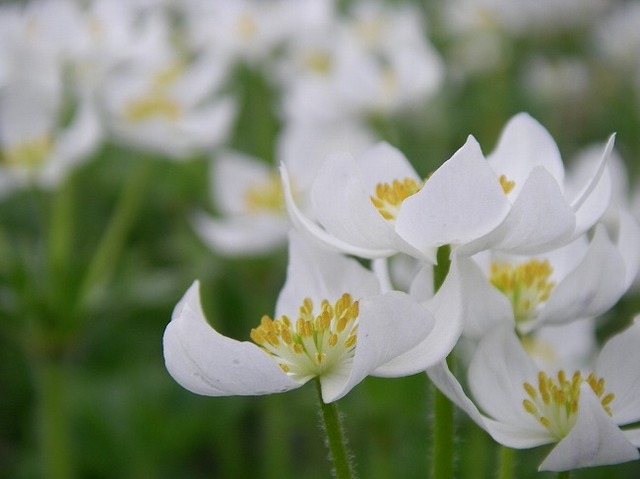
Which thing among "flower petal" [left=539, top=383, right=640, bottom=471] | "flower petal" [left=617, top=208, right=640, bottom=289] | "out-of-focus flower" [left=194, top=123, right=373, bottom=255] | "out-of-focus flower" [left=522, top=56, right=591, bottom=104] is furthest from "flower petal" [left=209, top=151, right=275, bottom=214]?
"out-of-focus flower" [left=522, top=56, right=591, bottom=104]

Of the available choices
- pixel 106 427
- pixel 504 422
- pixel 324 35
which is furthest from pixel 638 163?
pixel 504 422

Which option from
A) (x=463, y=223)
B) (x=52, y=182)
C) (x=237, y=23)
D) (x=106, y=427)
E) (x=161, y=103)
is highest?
(x=237, y=23)

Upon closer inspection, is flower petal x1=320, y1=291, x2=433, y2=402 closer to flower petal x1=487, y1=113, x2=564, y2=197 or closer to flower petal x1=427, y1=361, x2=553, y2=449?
flower petal x1=427, y1=361, x2=553, y2=449

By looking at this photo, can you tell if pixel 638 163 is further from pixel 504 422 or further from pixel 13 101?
pixel 504 422

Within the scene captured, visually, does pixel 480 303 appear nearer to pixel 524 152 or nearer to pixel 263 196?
pixel 524 152

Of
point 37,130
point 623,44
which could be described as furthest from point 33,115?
point 623,44

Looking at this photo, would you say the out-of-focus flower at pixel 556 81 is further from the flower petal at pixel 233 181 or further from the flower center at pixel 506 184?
the flower center at pixel 506 184
